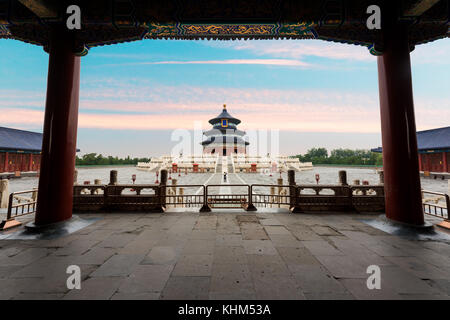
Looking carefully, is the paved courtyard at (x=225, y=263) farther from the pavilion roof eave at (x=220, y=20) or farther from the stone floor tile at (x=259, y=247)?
the pavilion roof eave at (x=220, y=20)

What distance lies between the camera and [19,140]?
25250 mm

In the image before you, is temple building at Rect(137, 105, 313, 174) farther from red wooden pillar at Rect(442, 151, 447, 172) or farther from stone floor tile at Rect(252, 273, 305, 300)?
stone floor tile at Rect(252, 273, 305, 300)

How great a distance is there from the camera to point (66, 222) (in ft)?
15.4

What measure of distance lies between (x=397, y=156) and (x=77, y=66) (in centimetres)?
874

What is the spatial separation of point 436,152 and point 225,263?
3274 centimetres

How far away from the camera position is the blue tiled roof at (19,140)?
2247 centimetres

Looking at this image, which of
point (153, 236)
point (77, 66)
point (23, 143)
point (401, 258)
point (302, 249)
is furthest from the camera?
point (23, 143)

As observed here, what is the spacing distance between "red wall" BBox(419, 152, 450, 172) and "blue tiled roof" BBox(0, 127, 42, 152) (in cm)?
5082

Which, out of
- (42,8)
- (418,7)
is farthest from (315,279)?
(42,8)

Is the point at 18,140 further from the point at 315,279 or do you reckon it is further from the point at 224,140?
the point at 315,279

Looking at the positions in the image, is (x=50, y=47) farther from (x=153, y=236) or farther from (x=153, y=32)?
(x=153, y=236)

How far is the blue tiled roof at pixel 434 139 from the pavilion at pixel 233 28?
1044 inches
